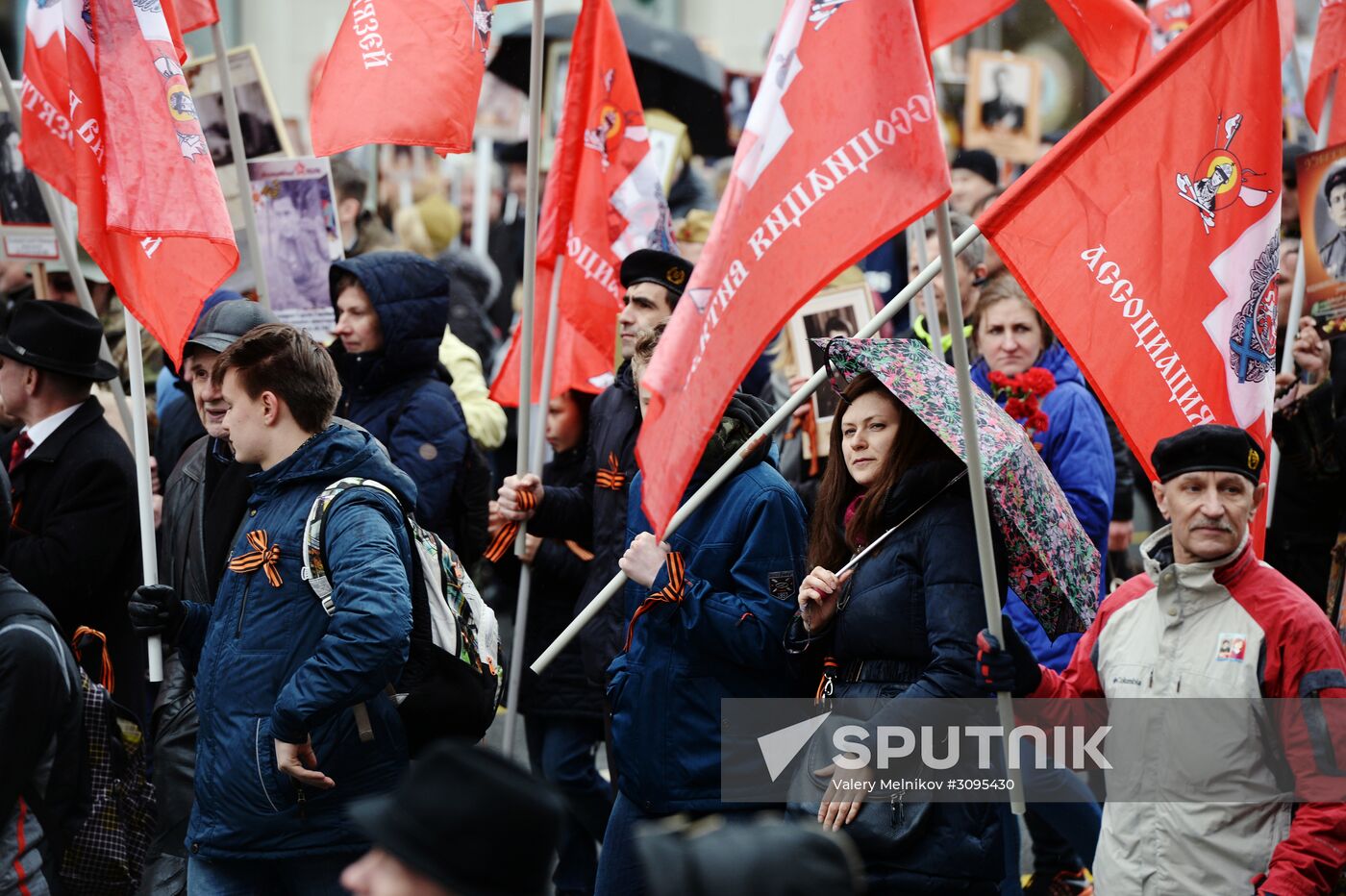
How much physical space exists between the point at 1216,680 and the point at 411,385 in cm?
334

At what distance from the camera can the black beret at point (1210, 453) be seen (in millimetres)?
4367

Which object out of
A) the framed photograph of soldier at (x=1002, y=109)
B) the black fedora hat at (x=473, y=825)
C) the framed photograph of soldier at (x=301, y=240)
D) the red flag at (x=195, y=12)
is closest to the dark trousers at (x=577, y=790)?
the framed photograph of soldier at (x=301, y=240)

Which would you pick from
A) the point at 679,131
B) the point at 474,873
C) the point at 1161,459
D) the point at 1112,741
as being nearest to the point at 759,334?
the point at 1161,459

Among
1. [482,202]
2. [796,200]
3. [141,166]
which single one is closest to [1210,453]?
[796,200]

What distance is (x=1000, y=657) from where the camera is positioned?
4.07m

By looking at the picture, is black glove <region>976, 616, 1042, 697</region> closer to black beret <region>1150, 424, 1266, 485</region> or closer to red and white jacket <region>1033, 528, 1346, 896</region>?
red and white jacket <region>1033, 528, 1346, 896</region>

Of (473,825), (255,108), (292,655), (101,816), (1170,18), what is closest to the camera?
(473,825)

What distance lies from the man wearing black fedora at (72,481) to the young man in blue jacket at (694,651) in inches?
79.4

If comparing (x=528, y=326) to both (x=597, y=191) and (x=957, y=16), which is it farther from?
(x=957, y=16)

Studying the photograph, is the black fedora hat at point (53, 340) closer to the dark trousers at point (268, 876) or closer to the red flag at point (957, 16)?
the dark trousers at point (268, 876)

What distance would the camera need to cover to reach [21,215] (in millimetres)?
7816

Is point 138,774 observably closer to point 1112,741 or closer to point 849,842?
point 849,842

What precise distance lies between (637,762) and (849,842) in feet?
2.79

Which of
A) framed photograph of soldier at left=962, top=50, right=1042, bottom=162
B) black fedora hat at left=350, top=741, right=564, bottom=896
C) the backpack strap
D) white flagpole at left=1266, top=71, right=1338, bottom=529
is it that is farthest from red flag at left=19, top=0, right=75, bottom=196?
framed photograph of soldier at left=962, top=50, right=1042, bottom=162
